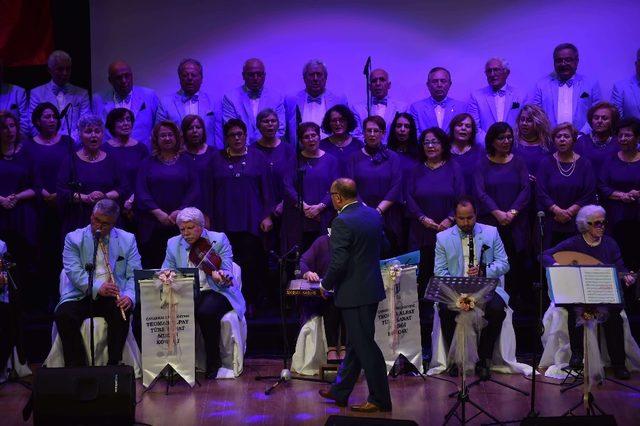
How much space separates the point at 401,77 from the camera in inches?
394

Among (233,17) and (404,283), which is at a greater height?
(233,17)

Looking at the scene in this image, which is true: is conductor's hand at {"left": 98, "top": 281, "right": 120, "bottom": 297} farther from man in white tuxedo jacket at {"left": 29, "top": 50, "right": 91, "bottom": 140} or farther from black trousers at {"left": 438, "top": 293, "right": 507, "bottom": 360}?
black trousers at {"left": 438, "top": 293, "right": 507, "bottom": 360}

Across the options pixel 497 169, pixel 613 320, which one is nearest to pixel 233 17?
pixel 497 169

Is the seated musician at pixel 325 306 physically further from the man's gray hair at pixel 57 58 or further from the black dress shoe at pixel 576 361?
the man's gray hair at pixel 57 58

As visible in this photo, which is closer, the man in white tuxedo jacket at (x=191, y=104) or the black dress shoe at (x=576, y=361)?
the black dress shoe at (x=576, y=361)

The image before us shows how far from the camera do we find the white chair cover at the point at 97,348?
7.34 metres

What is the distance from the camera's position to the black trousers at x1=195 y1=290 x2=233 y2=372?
7.45m

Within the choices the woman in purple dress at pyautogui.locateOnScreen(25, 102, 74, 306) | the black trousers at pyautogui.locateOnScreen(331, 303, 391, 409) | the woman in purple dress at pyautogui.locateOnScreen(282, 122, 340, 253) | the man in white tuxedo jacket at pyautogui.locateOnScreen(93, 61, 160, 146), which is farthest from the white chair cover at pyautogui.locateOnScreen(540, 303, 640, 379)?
the woman in purple dress at pyautogui.locateOnScreen(25, 102, 74, 306)

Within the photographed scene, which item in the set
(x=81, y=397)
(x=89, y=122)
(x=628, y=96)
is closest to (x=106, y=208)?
(x=89, y=122)

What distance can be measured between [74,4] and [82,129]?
1985 mm

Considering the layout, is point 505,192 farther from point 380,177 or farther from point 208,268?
point 208,268

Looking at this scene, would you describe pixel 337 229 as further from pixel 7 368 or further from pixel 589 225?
pixel 7 368

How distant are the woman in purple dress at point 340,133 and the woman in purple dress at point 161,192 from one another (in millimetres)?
1301

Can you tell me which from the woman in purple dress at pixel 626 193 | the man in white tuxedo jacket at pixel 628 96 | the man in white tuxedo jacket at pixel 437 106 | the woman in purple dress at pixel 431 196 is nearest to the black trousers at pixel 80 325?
the woman in purple dress at pixel 431 196
